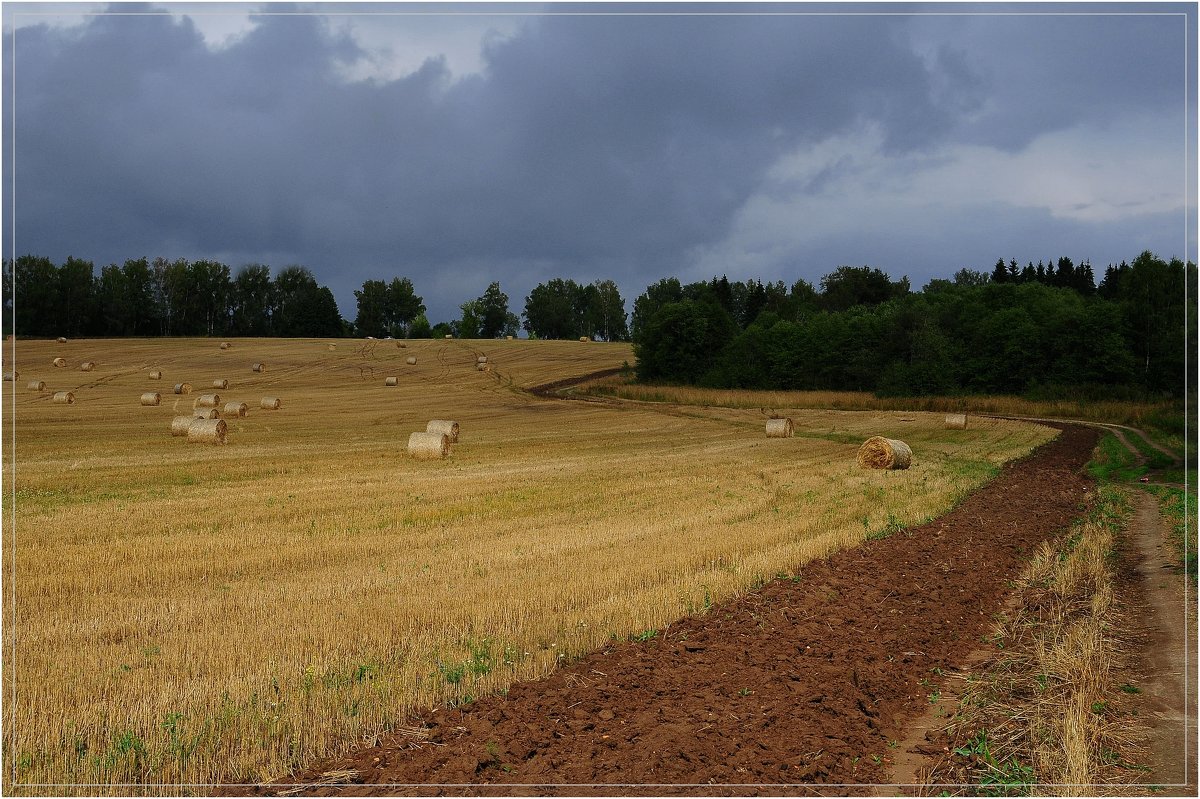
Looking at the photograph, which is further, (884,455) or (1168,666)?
(884,455)

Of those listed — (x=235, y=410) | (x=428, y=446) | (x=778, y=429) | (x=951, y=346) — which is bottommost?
(x=428, y=446)

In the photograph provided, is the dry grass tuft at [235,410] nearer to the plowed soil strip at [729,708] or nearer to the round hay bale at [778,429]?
the round hay bale at [778,429]

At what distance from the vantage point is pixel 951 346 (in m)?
73.6

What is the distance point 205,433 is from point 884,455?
77.1 feet

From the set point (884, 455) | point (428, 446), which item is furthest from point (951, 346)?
point (428, 446)

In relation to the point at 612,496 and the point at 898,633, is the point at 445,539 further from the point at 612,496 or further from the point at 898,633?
the point at 898,633

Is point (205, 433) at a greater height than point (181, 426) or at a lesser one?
lesser

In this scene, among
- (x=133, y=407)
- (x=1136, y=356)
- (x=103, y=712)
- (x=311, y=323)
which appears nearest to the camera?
(x=103, y=712)

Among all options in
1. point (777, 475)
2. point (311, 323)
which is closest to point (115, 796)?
point (777, 475)

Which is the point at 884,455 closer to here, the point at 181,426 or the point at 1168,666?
the point at 1168,666

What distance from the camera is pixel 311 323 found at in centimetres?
13662

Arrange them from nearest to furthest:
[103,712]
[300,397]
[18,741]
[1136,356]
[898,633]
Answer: [18,741], [103,712], [898,633], [300,397], [1136,356]

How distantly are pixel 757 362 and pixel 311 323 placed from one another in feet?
274

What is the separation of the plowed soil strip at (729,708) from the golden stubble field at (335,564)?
49 centimetres
